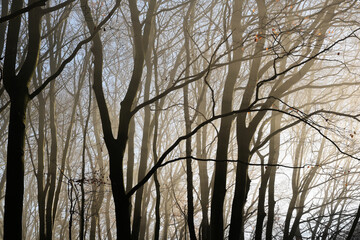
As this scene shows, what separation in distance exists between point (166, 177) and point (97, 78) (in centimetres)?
1106

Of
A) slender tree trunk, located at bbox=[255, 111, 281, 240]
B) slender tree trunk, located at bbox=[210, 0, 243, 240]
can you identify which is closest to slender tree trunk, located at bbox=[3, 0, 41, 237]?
slender tree trunk, located at bbox=[210, 0, 243, 240]

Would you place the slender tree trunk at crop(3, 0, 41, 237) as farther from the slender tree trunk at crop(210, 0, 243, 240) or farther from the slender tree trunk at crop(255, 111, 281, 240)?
the slender tree trunk at crop(255, 111, 281, 240)

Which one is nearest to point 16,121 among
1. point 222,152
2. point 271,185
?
point 222,152

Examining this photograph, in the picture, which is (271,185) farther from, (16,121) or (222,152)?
(16,121)

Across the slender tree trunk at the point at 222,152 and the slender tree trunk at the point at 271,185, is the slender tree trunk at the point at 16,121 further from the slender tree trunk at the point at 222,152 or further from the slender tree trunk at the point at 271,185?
the slender tree trunk at the point at 271,185

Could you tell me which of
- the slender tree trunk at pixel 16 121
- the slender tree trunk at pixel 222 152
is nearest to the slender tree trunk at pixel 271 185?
the slender tree trunk at pixel 222 152

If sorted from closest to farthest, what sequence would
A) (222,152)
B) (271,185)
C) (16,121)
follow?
(16,121) < (222,152) < (271,185)

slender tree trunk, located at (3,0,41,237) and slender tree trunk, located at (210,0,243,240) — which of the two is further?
slender tree trunk, located at (210,0,243,240)

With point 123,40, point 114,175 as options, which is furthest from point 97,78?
point 123,40

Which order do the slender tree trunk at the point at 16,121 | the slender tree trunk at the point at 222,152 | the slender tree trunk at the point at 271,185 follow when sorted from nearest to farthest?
the slender tree trunk at the point at 16,121, the slender tree trunk at the point at 222,152, the slender tree trunk at the point at 271,185

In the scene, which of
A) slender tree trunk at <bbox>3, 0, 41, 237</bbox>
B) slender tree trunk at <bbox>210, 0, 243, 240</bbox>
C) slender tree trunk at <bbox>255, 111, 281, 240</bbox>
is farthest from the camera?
slender tree trunk at <bbox>255, 111, 281, 240</bbox>

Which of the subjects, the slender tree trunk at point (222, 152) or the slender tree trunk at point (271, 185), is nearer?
the slender tree trunk at point (222, 152)

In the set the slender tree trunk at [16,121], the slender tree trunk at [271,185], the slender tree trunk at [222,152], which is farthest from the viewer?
the slender tree trunk at [271,185]

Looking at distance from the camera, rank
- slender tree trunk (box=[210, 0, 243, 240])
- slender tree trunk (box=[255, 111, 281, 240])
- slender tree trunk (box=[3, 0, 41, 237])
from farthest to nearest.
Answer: slender tree trunk (box=[255, 111, 281, 240]), slender tree trunk (box=[210, 0, 243, 240]), slender tree trunk (box=[3, 0, 41, 237])
